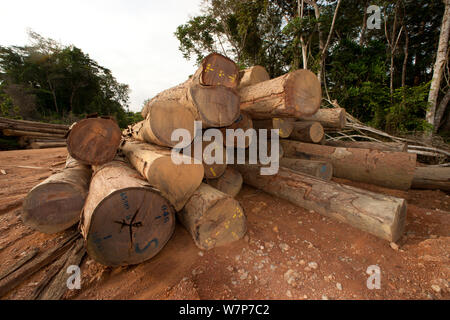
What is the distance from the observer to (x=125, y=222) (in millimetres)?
1273

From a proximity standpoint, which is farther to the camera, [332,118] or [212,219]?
[332,118]

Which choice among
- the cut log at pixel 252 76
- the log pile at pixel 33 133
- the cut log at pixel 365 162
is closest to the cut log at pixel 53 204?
the cut log at pixel 252 76

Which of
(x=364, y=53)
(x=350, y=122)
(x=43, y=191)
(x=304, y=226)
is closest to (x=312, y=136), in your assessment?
(x=304, y=226)

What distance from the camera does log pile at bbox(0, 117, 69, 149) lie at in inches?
284

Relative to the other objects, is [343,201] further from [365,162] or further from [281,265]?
[365,162]

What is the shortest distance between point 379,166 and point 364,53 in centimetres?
737

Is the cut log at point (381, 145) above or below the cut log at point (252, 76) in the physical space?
below

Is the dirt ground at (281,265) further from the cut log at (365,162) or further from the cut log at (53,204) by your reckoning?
the cut log at (365,162)

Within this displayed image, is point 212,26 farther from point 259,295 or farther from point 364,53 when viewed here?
point 259,295

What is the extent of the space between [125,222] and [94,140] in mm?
1218

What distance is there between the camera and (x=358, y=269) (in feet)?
4.40

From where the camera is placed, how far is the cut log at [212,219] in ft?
5.11

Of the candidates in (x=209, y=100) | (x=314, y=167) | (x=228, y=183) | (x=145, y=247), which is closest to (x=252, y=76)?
(x=209, y=100)

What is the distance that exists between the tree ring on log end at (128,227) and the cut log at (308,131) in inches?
107
